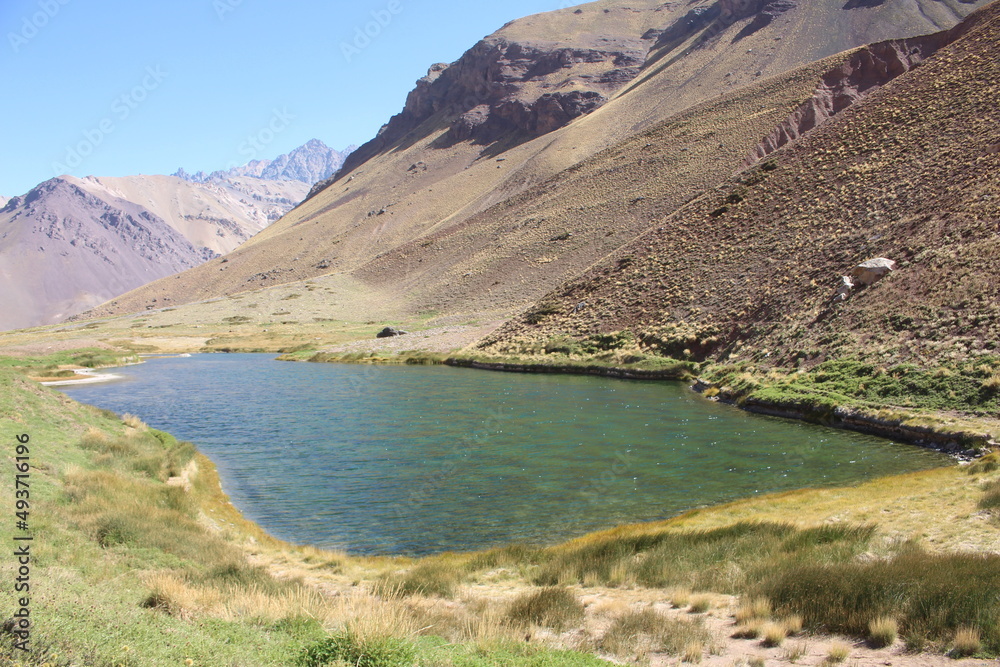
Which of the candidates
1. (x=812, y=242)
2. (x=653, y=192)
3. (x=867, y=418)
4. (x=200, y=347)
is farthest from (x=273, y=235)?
(x=867, y=418)

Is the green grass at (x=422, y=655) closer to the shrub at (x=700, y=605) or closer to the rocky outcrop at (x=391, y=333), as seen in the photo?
the shrub at (x=700, y=605)

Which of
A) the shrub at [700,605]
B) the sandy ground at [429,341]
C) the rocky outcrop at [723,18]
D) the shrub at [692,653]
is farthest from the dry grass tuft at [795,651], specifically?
the rocky outcrop at [723,18]

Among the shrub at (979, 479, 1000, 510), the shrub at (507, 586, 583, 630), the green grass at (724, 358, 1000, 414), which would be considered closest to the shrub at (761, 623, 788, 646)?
the shrub at (507, 586, 583, 630)

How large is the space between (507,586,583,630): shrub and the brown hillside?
24.6 meters

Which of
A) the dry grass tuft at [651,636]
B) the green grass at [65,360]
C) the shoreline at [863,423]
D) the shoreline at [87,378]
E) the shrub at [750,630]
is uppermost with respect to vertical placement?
the green grass at [65,360]

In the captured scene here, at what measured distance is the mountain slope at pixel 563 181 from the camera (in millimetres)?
89938

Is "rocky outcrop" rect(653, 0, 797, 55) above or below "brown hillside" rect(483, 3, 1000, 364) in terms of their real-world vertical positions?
above

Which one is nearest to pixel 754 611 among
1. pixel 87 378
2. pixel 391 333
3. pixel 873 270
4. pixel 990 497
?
pixel 990 497

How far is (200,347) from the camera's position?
271 feet

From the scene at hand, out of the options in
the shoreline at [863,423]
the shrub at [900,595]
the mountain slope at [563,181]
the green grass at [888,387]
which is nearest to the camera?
the shrub at [900,595]

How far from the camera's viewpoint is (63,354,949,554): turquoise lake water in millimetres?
17938

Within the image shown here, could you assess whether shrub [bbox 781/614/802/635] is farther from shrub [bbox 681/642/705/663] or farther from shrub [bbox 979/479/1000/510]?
shrub [bbox 979/479/1000/510]

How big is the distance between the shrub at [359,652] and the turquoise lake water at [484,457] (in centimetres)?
819

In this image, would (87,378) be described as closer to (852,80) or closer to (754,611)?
(754,611)
